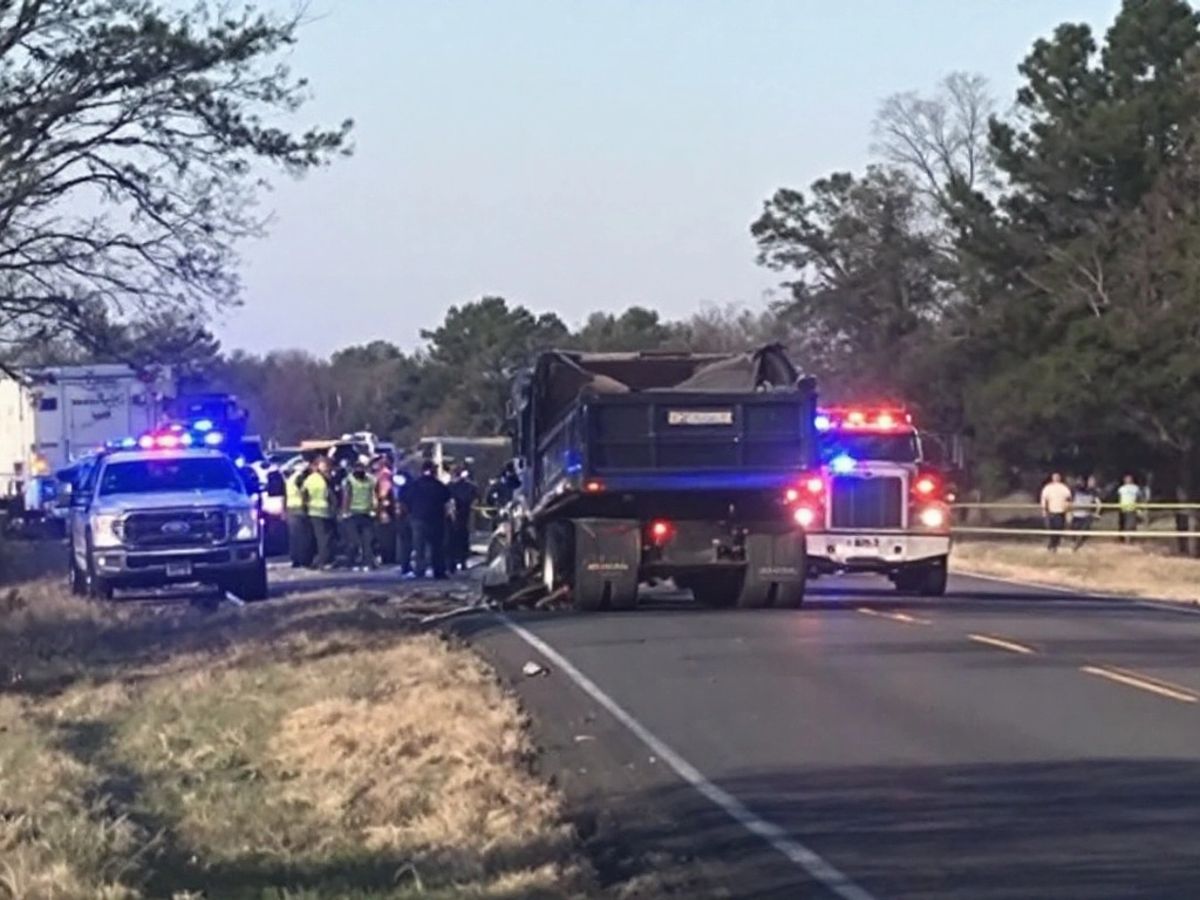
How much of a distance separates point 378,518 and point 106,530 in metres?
9.92

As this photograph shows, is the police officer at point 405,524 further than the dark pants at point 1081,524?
No

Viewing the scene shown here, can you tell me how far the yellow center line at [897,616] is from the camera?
2530 cm

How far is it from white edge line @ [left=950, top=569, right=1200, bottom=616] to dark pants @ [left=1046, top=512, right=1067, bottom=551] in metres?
7.68

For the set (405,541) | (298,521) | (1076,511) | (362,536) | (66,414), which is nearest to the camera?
(405,541)

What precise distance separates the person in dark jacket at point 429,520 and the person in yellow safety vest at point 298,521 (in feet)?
10.8

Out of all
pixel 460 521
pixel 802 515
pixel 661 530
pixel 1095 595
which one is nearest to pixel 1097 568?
pixel 1095 595

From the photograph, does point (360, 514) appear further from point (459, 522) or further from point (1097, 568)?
point (1097, 568)

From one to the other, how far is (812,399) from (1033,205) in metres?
42.4

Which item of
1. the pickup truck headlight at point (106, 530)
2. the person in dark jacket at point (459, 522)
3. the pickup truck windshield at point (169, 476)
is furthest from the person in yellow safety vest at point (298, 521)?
the pickup truck headlight at point (106, 530)

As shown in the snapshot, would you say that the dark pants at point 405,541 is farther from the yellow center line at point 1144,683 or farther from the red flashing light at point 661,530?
the yellow center line at point 1144,683

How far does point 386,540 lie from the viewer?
41438 millimetres

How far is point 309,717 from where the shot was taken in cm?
1697

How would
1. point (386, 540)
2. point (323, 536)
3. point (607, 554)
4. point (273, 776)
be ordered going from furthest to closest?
point (386, 540) → point (323, 536) → point (607, 554) → point (273, 776)

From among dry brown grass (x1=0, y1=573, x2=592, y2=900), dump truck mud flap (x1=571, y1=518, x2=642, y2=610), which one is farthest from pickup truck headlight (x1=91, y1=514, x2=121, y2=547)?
dump truck mud flap (x1=571, y1=518, x2=642, y2=610)
